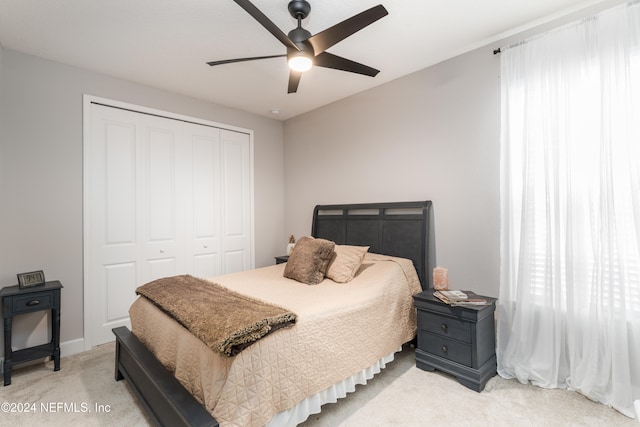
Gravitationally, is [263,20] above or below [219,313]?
above

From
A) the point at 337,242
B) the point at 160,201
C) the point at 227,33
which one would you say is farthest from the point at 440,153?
the point at 160,201

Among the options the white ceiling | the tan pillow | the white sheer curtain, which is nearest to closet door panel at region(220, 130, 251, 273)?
the white ceiling

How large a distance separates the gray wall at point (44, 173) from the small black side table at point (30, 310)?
0.26m

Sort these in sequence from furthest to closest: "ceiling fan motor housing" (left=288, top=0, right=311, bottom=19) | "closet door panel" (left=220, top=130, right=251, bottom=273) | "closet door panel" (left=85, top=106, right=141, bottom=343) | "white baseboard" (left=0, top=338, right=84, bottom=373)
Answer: "closet door panel" (left=220, top=130, right=251, bottom=273) → "closet door panel" (left=85, top=106, right=141, bottom=343) → "white baseboard" (left=0, top=338, right=84, bottom=373) → "ceiling fan motor housing" (left=288, top=0, right=311, bottom=19)

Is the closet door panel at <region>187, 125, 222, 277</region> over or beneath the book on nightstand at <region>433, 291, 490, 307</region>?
over

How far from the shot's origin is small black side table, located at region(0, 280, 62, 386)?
2.42 metres

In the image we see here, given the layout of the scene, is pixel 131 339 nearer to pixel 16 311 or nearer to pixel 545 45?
pixel 16 311

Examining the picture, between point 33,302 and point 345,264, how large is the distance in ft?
8.66

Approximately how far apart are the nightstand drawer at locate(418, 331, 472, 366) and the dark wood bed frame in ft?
1.88

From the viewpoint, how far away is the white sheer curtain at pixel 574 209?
192cm

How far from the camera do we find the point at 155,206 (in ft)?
11.4

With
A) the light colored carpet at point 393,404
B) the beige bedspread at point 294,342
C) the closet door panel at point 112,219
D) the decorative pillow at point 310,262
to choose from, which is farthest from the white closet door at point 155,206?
the decorative pillow at point 310,262

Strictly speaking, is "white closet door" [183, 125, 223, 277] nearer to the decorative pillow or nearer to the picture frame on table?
the picture frame on table

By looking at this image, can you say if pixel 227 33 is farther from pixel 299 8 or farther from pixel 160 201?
pixel 160 201
